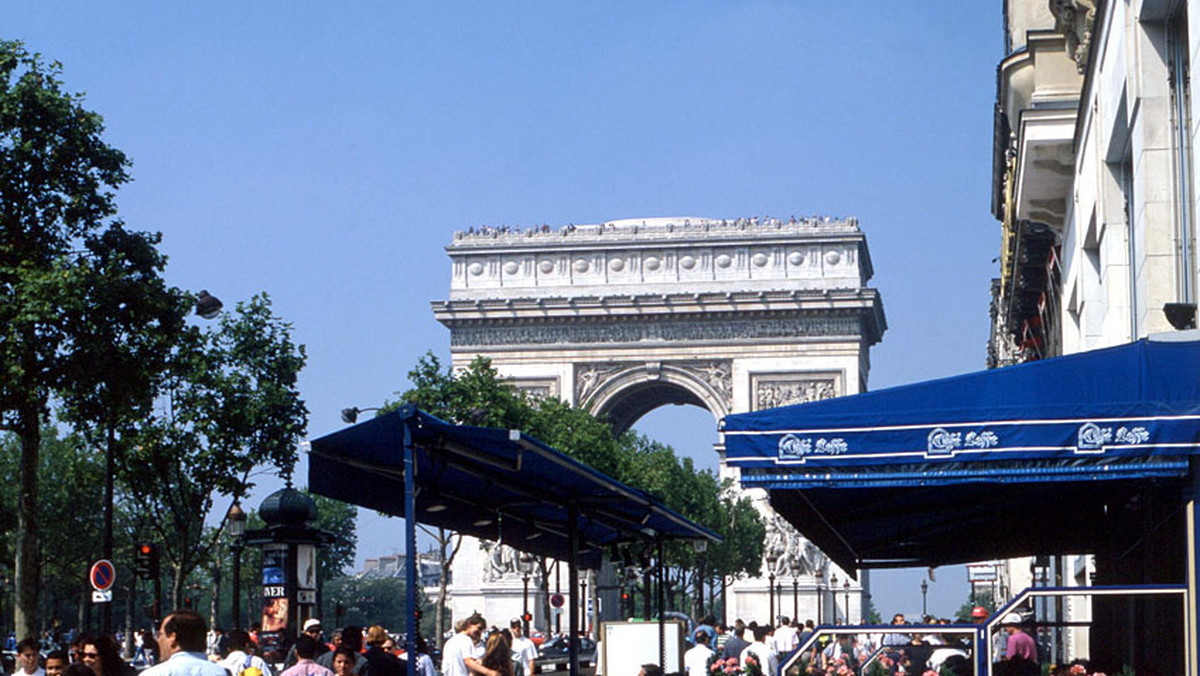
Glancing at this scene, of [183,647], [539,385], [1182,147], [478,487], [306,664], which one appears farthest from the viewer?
[539,385]

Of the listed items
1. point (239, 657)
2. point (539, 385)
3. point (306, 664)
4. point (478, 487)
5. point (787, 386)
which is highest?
point (539, 385)

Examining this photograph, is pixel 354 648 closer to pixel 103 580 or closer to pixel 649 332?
pixel 103 580

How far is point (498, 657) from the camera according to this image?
15000mm

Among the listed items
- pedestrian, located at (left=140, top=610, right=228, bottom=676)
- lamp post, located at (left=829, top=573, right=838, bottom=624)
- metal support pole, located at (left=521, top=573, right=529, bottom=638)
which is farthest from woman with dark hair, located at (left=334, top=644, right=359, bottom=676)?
lamp post, located at (left=829, top=573, right=838, bottom=624)

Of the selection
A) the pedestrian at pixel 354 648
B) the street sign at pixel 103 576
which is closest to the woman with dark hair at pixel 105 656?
the pedestrian at pixel 354 648

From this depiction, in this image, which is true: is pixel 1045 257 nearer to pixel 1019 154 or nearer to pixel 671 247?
pixel 1019 154

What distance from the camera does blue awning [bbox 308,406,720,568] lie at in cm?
1236

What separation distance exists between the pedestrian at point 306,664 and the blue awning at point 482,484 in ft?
3.66

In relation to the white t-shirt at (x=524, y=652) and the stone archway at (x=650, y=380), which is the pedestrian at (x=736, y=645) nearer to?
the white t-shirt at (x=524, y=652)

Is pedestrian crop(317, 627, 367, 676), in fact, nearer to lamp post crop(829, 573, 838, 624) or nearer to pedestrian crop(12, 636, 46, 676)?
pedestrian crop(12, 636, 46, 676)

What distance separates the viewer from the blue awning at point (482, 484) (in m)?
12.4

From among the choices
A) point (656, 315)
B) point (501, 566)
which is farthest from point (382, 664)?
point (501, 566)

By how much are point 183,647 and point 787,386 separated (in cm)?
8073

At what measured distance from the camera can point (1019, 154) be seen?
27.6 m
